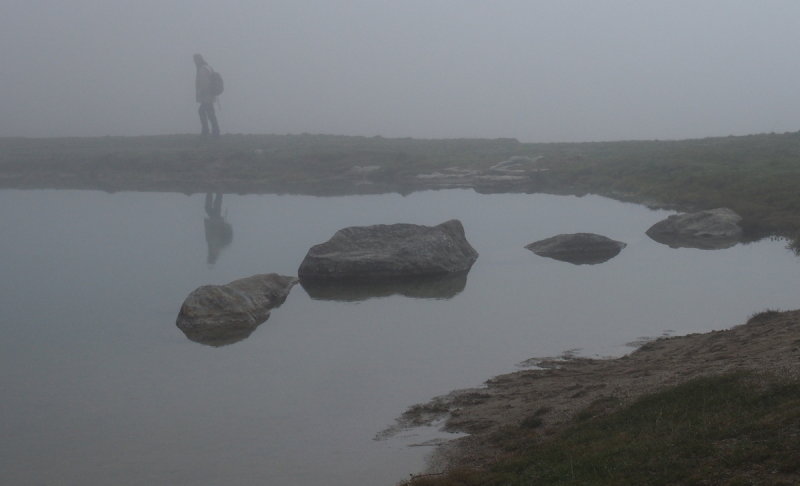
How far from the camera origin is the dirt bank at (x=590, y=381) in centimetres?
1366

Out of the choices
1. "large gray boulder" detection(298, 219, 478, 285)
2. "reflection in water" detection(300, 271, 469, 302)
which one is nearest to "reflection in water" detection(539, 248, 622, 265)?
"large gray boulder" detection(298, 219, 478, 285)

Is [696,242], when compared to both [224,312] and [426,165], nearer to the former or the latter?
[224,312]

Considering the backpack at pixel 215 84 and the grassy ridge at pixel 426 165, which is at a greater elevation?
the backpack at pixel 215 84

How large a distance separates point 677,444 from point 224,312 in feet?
48.2

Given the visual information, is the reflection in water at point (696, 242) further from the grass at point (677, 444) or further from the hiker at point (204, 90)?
the hiker at point (204, 90)

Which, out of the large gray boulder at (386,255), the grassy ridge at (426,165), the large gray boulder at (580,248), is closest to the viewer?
the large gray boulder at (386,255)

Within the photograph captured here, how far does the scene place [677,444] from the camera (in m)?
10.6

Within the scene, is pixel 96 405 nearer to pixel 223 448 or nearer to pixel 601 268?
pixel 223 448

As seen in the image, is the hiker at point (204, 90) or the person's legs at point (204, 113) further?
the person's legs at point (204, 113)

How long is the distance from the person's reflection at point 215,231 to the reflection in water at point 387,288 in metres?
5.65

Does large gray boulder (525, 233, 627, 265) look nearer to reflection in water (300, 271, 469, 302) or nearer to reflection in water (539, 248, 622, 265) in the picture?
reflection in water (539, 248, 622, 265)

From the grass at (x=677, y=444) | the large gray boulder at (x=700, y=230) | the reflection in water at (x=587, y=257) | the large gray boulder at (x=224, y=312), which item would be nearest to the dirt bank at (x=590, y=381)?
the grass at (x=677, y=444)

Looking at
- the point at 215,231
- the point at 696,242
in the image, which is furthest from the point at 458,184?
the point at 696,242

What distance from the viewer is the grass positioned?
9.48 m
